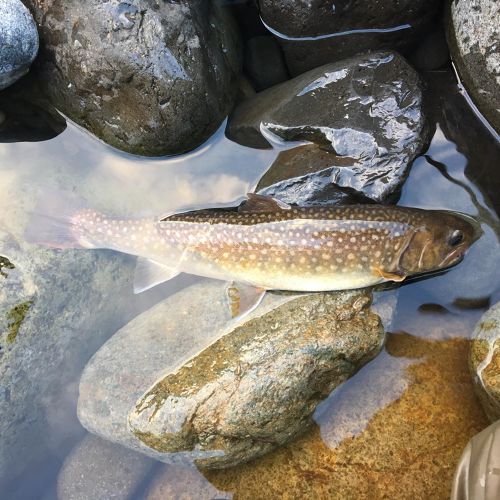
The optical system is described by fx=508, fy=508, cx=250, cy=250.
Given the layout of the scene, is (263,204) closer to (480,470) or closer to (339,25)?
(339,25)

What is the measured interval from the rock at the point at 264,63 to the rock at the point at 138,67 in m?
0.52

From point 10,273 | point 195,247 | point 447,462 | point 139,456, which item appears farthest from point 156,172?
point 447,462

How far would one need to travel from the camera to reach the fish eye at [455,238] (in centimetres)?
383

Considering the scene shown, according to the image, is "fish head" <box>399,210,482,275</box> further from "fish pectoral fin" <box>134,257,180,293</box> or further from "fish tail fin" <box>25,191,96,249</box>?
"fish tail fin" <box>25,191,96,249</box>

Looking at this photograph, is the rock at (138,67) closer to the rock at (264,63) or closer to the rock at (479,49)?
the rock at (264,63)

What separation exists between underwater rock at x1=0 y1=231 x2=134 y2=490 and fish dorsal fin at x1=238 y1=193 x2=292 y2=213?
1.43 meters

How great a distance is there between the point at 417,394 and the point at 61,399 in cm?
302

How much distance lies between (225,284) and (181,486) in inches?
66.8

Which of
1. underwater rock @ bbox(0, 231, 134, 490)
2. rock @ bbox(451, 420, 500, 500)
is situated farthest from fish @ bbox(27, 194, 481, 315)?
rock @ bbox(451, 420, 500, 500)

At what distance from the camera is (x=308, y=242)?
3881 millimetres

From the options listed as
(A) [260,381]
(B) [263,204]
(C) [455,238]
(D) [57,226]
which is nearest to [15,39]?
(D) [57,226]

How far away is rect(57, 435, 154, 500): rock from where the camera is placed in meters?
4.32

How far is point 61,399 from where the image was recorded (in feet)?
14.7

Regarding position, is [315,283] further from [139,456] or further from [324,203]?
[139,456]
